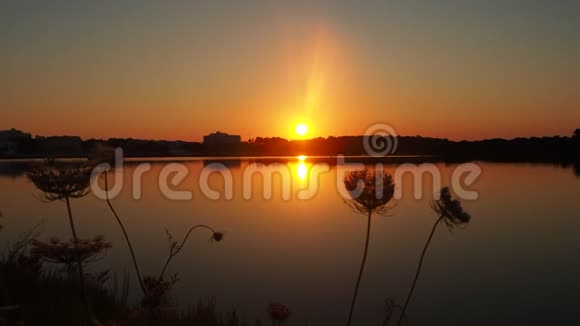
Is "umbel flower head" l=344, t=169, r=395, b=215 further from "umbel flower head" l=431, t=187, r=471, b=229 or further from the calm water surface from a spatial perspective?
the calm water surface

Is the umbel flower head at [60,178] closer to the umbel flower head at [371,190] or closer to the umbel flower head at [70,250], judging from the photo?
the umbel flower head at [70,250]

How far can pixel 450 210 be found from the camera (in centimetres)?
326

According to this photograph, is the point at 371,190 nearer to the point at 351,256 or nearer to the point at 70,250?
the point at 70,250

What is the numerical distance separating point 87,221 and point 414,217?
16742 millimetres

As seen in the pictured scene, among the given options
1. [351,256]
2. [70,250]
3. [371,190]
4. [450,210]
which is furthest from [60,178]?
[351,256]

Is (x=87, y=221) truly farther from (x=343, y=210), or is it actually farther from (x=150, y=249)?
(x=343, y=210)

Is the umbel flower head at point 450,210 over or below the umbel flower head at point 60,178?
below

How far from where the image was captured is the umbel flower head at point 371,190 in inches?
133

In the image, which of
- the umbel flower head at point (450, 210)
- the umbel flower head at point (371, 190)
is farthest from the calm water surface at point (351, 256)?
the umbel flower head at point (450, 210)

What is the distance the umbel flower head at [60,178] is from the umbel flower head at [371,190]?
5.80 feet

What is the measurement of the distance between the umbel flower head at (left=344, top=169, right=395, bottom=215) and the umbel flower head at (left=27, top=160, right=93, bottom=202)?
1769 mm

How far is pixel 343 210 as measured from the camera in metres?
30.7

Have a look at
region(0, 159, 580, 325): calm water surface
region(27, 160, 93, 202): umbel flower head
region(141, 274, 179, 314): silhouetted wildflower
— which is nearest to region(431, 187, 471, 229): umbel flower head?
region(141, 274, 179, 314): silhouetted wildflower

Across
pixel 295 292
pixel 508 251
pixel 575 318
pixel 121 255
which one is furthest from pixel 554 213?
pixel 121 255
